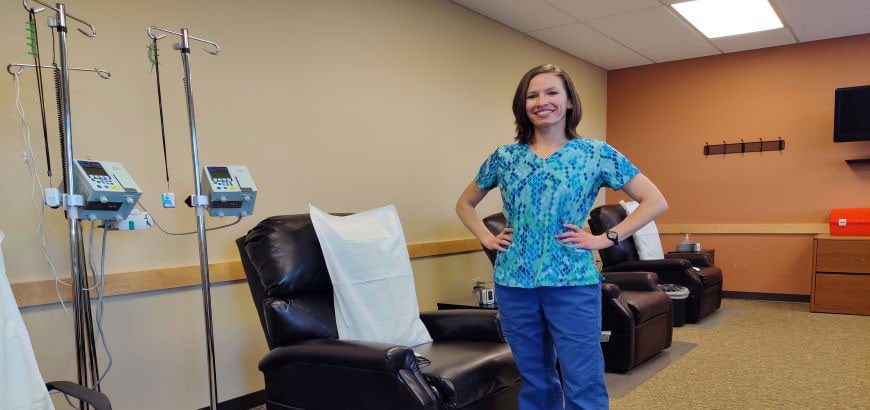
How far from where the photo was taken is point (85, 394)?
142 centimetres

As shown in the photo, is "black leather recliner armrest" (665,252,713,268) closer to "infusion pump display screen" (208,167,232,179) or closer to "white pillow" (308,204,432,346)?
"white pillow" (308,204,432,346)

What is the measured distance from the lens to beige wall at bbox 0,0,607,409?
2.22 metres

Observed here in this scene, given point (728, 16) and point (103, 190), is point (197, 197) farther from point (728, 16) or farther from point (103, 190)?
point (728, 16)

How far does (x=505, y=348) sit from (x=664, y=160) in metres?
4.45

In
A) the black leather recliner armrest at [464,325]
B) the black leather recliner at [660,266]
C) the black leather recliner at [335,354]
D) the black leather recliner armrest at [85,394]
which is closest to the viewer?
the black leather recliner armrest at [85,394]

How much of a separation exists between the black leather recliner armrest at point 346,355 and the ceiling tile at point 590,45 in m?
3.49

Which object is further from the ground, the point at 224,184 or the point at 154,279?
the point at 224,184

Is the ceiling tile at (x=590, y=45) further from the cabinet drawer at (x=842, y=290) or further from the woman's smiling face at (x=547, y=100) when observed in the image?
the woman's smiling face at (x=547, y=100)

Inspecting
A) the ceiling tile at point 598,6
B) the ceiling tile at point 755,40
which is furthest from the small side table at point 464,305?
the ceiling tile at point 755,40

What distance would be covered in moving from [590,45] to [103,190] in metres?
4.38

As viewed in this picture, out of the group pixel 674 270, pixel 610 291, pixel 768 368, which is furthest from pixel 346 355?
pixel 674 270

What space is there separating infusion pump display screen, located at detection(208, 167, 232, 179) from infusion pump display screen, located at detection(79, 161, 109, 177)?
0.37m

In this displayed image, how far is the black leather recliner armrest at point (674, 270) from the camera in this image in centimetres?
442

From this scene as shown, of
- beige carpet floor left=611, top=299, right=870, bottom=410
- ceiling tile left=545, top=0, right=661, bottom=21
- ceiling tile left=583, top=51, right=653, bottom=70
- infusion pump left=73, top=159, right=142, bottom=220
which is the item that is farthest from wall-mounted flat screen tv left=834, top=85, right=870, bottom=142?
infusion pump left=73, top=159, right=142, bottom=220
